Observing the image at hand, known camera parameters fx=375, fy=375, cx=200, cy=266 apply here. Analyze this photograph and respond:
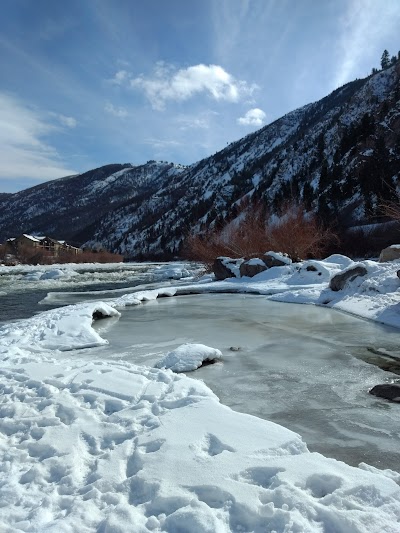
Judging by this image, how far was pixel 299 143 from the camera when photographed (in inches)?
4695

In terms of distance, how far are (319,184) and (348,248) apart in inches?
1451

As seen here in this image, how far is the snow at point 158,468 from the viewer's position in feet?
8.64

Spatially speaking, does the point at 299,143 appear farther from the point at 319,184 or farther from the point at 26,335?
the point at 26,335

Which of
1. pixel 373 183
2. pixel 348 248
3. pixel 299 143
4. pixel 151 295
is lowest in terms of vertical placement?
pixel 151 295

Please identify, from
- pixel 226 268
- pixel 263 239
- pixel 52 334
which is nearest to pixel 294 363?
pixel 52 334

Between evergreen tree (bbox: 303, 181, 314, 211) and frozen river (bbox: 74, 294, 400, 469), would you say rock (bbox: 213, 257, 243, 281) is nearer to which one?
frozen river (bbox: 74, 294, 400, 469)

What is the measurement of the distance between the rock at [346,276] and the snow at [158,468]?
12.1 metres

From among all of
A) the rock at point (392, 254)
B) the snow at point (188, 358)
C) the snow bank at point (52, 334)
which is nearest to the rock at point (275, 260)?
the rock at point (392, 254)

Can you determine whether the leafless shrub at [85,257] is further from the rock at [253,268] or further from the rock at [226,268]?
the rock at [253,268]

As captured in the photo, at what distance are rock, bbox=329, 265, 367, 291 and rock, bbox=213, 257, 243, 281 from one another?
1196 cm

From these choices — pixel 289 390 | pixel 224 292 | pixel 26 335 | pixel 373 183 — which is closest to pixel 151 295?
pixel 224 292

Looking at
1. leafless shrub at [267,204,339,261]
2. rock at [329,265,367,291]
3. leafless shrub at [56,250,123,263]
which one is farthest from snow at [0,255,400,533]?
leafless shrub at [56,250,123,263]

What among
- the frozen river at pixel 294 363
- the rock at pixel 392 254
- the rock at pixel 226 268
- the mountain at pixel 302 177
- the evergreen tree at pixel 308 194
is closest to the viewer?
the frozen river at pixel 294 363

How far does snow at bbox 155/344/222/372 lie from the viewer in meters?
6.75
